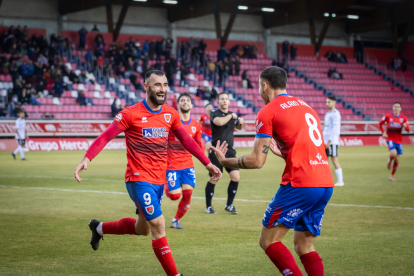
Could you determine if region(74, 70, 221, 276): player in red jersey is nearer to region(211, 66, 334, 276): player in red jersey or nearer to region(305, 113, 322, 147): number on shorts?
region(211, 66, 334, 276): player in red jersey

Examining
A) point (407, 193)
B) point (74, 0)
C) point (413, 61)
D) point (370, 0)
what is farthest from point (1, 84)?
point (413, 61)

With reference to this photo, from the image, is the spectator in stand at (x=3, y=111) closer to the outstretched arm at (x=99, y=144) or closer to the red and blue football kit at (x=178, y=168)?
the red and blue football kit at (x=178, y=168)

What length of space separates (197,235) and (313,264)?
3.54 meters

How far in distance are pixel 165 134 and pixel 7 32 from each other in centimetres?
2984

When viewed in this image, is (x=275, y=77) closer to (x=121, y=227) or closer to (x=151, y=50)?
(x=121, y=227)

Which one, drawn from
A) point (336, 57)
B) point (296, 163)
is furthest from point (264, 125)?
point (336, 57)

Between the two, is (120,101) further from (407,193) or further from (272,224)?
(272,224)

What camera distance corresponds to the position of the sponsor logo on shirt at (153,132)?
219 inches

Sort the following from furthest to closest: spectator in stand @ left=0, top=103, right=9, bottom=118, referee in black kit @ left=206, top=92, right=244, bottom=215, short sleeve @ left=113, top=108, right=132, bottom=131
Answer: spectator in stand @ left=0, top=103, right=9, bottom=118 → referee in black kit @ left=206, top=92, right=244, bottom=215 → short sleeve @ left=113, top=108, right=132, bottom=131

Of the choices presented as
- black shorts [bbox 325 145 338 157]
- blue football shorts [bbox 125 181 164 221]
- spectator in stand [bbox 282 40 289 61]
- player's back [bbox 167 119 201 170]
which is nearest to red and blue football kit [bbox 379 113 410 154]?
black shorts [bbox 325 145 338 157]

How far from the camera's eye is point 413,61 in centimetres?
4962

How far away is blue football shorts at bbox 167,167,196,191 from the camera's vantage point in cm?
840

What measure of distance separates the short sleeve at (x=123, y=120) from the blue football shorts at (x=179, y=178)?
3.01m

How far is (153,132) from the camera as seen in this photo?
5.59m
